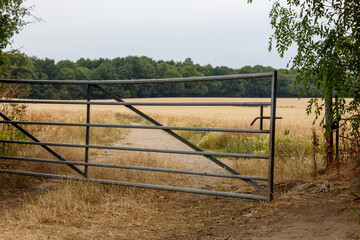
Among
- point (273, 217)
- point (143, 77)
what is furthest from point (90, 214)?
point (143, 77)

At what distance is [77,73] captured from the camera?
74625 mm

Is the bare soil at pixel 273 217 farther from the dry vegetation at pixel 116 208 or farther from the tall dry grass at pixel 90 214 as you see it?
the tall dry grass at pixel 90 214

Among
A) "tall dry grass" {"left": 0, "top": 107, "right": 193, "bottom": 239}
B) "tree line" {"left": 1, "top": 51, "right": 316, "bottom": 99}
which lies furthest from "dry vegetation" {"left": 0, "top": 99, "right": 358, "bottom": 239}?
"tree line" {"left": 1, "top": 51, "right": 316, "bottom": 99}

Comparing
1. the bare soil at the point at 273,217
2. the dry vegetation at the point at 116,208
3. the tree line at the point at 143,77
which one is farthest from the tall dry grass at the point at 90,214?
the tree line at the point at 143,77

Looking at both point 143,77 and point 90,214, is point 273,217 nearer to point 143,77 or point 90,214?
point 90,214

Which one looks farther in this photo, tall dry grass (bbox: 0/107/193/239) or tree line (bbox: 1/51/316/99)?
tree line (bbox: 1/51/316/99)

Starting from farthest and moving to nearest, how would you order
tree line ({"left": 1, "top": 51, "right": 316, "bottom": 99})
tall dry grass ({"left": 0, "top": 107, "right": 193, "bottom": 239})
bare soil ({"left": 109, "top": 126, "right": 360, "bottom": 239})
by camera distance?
tree line ({"left": 1, "top": 51, "right": 316, "bottom": 99})
tall dry grass ({"left": 0, "top": 107, "right": 193, "bottom": 239})
bare soil ({"left": 109, "top": 126, "right": 360, "bottom": 239})

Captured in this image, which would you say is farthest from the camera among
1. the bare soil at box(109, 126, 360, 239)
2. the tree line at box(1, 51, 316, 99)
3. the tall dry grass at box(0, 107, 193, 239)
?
the tree line at box(1, 51, 316, 99)

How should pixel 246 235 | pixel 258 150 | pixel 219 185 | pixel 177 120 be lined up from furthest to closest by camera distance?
pixel 177 120, pixel 258 150, pixel 219 185, pixel 246 235

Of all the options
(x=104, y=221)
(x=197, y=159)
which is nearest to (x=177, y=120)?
(x=197, y=159)

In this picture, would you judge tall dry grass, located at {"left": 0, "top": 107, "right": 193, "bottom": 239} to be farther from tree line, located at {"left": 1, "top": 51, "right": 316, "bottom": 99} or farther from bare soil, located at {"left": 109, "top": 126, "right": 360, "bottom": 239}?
tree line, located at {"left": 1, "top": 51, "right": 316, "bottom": 99}

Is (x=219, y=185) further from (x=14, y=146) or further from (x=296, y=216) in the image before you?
(x=14, y=146)

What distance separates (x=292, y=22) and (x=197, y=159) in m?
5.69

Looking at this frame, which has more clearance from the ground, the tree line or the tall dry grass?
the tree line
